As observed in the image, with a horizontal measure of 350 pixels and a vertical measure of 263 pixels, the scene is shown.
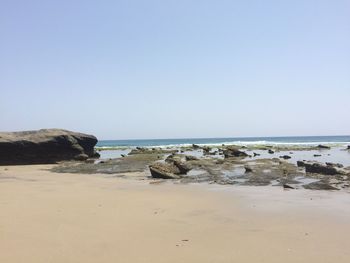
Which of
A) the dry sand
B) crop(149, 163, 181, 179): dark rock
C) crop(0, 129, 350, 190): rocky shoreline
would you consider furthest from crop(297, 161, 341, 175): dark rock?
crop(149, 163, 181, 179): dark rock

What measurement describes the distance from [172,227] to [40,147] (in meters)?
29.9

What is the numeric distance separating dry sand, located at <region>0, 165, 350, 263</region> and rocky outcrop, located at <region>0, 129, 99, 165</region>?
21.0m

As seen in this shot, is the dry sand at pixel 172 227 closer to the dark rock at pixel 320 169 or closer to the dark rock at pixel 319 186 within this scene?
the dark rock at pixel 319 186

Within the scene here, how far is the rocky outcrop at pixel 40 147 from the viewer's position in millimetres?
34812

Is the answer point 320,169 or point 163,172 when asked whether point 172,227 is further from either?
point 320,169

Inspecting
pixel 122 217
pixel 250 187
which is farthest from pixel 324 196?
pixel 122 217

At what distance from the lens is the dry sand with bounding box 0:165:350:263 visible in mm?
7152

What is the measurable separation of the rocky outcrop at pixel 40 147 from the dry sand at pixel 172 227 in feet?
69.0

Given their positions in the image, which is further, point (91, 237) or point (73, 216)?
point (73, 216)

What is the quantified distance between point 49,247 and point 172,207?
17.0 ft

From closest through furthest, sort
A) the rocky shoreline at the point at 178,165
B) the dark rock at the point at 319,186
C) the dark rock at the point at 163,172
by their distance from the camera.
Result: the dark rock at the point at 319,186 → the rocky shoreline at the point at 178,165 → the dark rock at the point at 163,172

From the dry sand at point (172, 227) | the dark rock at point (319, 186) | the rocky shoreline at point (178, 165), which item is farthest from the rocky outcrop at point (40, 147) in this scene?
the dark rock at point (319, 186)

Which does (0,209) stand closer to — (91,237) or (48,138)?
(91,237)

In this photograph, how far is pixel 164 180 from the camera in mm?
20859
